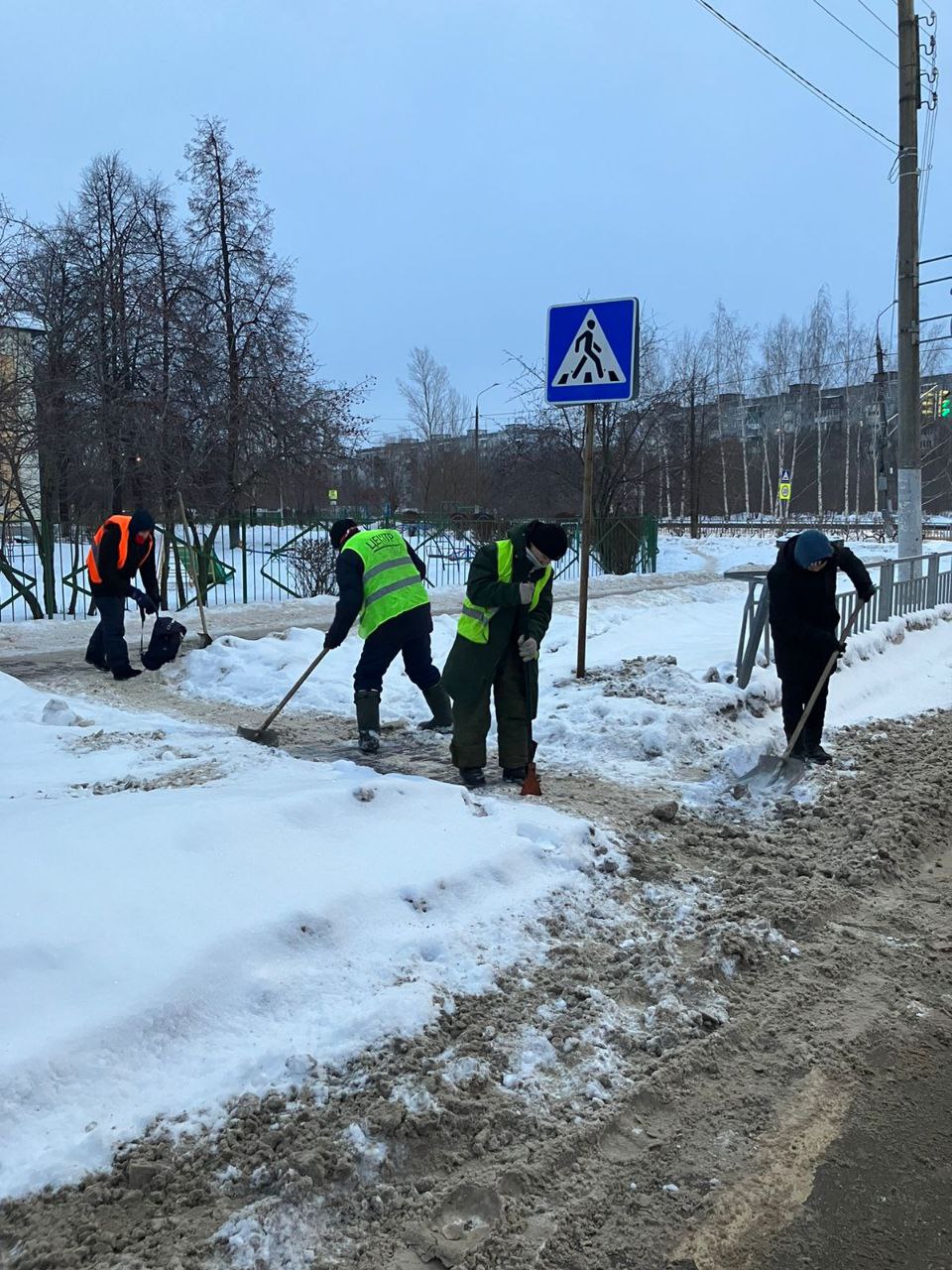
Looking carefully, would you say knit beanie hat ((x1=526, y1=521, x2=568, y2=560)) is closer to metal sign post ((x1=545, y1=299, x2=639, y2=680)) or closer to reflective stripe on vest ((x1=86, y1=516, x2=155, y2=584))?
metal sign post ((x1=545, y1=299, x2=639, y2=680))

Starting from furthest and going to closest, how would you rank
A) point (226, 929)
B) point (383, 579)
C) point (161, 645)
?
point (161, 645), point (383, 579), point (226, 929)

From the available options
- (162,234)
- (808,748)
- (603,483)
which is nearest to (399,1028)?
(808,748)

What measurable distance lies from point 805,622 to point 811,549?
52cm

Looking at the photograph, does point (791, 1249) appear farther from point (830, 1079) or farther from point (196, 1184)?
point (196, 1184)

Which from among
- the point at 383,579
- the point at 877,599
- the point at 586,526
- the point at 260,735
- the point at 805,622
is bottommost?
the point at 260,735

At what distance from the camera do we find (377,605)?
6.57 meters

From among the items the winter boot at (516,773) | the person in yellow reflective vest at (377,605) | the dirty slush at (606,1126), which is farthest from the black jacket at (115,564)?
the dirty slush at (606,1126)

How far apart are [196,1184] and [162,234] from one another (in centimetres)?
2070

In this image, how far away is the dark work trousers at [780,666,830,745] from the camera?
6.72 meters

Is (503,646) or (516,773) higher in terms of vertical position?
(503,646)

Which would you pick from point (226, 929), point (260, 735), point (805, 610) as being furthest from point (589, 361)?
point (226, 929)

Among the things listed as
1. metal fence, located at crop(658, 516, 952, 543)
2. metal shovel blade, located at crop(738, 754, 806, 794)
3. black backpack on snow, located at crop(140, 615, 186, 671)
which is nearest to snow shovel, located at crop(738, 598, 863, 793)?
metal shovel blade, located at crop(738, 754, 806, 794)

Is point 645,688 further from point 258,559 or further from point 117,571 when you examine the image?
point 258,559

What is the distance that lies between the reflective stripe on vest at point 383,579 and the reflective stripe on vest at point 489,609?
0.93 meters
